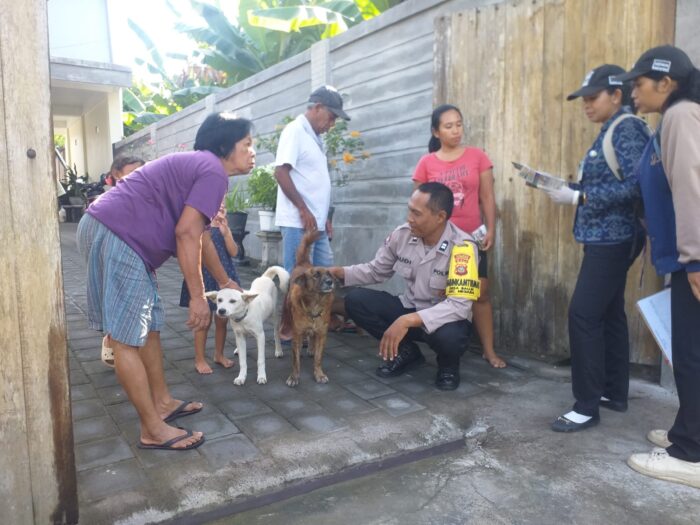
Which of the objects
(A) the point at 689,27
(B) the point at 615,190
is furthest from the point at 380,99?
(B) the point at 615,190

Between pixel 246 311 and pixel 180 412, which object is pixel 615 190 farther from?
pixel 180 412

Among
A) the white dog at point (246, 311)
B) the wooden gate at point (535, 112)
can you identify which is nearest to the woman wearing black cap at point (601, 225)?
the wooden gate at point (535, 112)

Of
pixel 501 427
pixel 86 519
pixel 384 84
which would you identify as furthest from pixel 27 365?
pixel 384 84

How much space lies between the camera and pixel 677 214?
240 centimetres

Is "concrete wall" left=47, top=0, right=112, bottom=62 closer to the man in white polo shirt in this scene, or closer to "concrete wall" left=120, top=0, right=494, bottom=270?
"concrete wall" left=120, top=0, right=494, bottom=270

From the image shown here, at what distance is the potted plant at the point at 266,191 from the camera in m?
7.12

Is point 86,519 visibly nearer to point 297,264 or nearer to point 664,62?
point 297,264

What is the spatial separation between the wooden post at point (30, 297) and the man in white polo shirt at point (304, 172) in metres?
2.60

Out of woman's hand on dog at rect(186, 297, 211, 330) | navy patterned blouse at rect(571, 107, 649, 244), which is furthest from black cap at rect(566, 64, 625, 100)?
woman's hand on dog at rect(186, 297, 211, 330)

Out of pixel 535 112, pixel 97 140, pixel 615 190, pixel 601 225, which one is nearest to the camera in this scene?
pixel 615 190

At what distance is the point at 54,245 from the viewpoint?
6.68 feet

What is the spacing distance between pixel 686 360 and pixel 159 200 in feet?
8.42

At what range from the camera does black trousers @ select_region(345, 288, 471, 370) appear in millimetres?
3697

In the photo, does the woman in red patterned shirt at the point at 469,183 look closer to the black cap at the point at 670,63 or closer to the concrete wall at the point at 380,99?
the concrete wall at the point at 380,99
